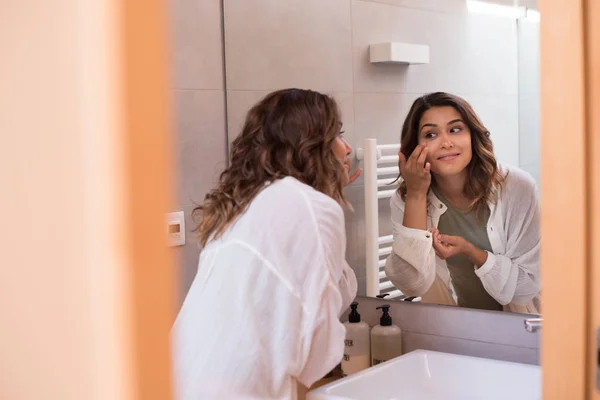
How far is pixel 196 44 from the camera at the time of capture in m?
1.83

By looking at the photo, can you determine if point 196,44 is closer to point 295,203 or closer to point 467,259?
point 295,203

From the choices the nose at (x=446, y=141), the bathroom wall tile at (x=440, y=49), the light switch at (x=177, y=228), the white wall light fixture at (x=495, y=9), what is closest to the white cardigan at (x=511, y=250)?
the nose at (x=446, y=141)

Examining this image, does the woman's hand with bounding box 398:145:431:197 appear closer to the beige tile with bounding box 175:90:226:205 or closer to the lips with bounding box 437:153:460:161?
the lips with bounding box 437:153:460:161

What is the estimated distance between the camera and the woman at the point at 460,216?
163cm

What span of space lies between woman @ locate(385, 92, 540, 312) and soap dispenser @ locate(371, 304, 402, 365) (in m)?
0.10

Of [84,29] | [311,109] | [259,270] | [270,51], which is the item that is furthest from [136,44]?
[270,51]

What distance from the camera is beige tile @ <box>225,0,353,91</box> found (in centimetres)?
185

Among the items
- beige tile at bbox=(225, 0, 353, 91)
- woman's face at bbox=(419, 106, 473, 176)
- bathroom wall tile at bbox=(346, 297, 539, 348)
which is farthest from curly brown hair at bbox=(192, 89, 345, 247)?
bathroom wall tile at bbox=(346, 297, 539, 348)

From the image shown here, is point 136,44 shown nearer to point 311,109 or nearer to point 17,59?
point 17,59

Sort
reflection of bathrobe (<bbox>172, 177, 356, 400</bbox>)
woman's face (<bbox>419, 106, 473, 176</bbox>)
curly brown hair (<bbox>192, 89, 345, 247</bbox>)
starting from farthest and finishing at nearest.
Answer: woman's face (<bbox>419, 106, 473, 176</bbox>) → curly brown hair (<bbox>192, 89, 345, 247</bbox>) → reflection of bathrobe (<bbox>172, 177, 356, 400</bbox>)

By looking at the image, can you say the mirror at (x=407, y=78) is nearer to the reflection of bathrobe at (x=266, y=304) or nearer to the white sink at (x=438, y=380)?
the white sink at (x=438, y=380)

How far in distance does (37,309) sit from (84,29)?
14 cm

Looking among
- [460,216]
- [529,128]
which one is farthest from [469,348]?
[529,128]

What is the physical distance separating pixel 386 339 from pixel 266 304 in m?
0.44
